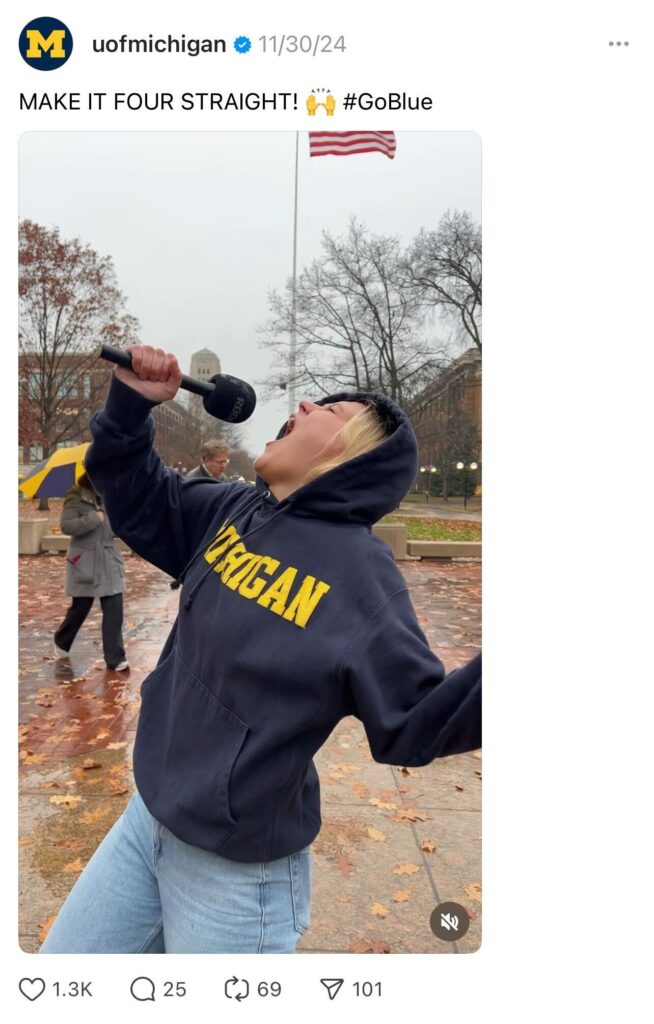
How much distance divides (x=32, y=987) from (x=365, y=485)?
1264mm

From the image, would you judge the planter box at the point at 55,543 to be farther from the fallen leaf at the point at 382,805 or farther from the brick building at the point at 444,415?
the fallen leaf at the point at 382,805

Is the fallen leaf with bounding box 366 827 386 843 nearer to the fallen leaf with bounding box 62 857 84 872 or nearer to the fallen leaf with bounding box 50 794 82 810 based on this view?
the fallen leaf with bounding box 62 857 84 872

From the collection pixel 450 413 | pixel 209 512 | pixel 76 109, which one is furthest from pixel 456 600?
pixel 76 109

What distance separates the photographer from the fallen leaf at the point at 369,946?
2.25m

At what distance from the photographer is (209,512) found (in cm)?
174

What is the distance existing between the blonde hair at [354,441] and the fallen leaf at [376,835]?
2.12 meters

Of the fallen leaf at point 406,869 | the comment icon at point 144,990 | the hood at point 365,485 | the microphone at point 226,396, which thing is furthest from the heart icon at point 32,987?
the fallen leaf at point 406,869

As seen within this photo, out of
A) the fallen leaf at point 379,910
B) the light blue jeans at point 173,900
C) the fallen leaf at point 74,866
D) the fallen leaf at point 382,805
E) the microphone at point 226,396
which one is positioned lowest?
the fallen leaf at point 382,805

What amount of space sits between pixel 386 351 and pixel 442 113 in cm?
570

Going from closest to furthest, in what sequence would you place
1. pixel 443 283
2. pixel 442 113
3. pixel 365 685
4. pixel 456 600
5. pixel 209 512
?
pixel 365 685 → pixel 442 113 → pixel 209 512 → pixel 443 283 → pixel 456 600

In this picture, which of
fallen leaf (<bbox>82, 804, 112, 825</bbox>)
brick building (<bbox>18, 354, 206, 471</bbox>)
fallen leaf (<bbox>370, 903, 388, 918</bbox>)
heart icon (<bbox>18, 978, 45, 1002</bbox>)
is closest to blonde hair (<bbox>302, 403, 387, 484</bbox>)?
heart icon (<bbox>18, 978, 45, 1002</bbox>)

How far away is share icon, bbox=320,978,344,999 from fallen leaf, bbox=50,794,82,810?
2.16m
